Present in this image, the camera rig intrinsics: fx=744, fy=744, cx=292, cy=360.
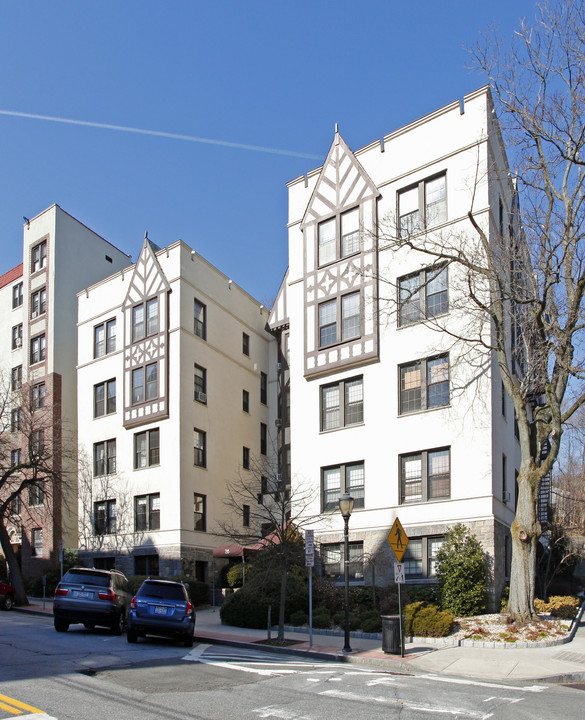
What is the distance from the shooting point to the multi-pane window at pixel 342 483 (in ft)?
88.7

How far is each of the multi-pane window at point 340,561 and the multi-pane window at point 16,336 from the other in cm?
2672

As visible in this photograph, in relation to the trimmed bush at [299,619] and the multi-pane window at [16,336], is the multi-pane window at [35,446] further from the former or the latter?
the trimmed bush at [299,619]

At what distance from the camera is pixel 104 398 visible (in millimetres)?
38438

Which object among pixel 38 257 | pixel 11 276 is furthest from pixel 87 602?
pixel 11 276

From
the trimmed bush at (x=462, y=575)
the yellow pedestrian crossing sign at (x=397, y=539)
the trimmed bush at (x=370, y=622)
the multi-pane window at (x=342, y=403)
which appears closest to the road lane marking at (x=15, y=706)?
the yellow pedestrian crossing sign at (x=397, y=539)

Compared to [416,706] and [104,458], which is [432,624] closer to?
[416,706]

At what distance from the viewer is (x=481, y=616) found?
21.5 meters

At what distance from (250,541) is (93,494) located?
17187 millimetres

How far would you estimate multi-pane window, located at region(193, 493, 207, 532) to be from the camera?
34.2 metres

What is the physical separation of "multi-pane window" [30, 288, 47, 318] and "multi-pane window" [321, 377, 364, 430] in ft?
70.3

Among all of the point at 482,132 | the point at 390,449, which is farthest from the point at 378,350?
the point at 482,132

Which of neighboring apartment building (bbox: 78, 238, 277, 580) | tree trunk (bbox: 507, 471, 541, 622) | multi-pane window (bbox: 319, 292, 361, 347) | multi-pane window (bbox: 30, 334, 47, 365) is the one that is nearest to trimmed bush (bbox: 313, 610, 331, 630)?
tree trunk (bbox: 507, 471, 541, 622)

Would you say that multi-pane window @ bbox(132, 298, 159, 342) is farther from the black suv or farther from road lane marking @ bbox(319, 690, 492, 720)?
road lane marking @ bbox(319, 690, 492, 720)

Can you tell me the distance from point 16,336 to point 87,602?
99.4 feet
